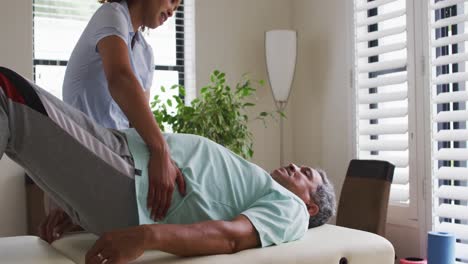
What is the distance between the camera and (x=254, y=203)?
177 cm

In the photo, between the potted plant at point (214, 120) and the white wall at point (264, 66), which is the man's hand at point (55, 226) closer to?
the potted plant at point (214, 120)

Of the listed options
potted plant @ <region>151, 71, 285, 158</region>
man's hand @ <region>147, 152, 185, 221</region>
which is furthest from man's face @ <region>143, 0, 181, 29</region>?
potted plant @ <region>151, 71, 285, 158</region>

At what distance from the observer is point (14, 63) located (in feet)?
11.6

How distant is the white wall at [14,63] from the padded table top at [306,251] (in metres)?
1.82

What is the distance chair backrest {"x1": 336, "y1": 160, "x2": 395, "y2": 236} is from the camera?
A: 9.57 feet

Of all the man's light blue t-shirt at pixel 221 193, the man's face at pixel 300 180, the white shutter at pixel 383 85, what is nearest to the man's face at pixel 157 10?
the man's light blue t-shirt at pixel 221 193

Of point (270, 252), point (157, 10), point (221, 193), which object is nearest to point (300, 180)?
point (221, 193)

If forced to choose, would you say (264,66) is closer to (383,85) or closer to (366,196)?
(383,85)

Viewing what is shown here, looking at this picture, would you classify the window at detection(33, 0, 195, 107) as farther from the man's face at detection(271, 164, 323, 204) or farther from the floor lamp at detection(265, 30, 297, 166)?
the man's face at detection(271, 164, 323, 204)

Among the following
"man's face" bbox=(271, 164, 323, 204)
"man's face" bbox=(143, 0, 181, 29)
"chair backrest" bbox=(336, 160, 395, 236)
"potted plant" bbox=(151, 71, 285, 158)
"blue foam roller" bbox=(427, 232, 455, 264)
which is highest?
"man's face" bbox=(143, 0, 181, 29)

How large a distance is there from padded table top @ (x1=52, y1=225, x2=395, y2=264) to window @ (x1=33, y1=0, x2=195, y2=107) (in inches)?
82.6

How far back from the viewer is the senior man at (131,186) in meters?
1.45

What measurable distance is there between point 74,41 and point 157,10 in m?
2.13

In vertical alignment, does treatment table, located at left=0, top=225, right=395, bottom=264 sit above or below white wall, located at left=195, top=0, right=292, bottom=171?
below
